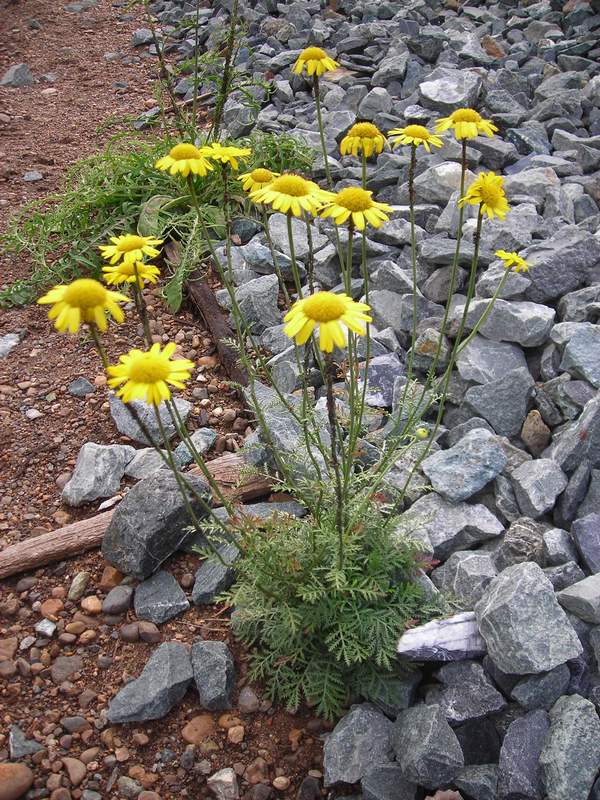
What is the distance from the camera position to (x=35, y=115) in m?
6.47

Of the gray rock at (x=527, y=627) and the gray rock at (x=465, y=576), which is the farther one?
the gray rock at (x=465, y=576)

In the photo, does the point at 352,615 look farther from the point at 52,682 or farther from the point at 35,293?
the point at 35,293

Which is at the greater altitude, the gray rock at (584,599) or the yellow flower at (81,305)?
the yellow flower at (81,305)

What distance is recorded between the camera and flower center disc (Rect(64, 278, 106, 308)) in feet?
5.54

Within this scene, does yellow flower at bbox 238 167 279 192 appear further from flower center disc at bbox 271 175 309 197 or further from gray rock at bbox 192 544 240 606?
gray rock at bbox 192 544 240 606

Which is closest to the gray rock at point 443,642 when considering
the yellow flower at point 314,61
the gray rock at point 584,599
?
the gray rock at point 584,599

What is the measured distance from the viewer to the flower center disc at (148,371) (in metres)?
1.70

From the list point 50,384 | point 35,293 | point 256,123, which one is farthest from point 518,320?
point 256,123

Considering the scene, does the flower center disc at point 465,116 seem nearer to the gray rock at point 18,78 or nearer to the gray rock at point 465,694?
the gray rock at point 465,694

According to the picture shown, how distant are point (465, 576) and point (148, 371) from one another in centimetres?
133

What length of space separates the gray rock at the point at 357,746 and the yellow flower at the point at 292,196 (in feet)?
4.70

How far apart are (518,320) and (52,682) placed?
7.55ft

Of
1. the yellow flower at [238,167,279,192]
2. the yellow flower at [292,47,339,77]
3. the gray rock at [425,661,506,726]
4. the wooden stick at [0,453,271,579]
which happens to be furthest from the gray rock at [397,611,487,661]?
the yellow flower at [292,47,339,77]

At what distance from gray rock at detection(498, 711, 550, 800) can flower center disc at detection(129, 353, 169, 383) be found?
4.31ft
